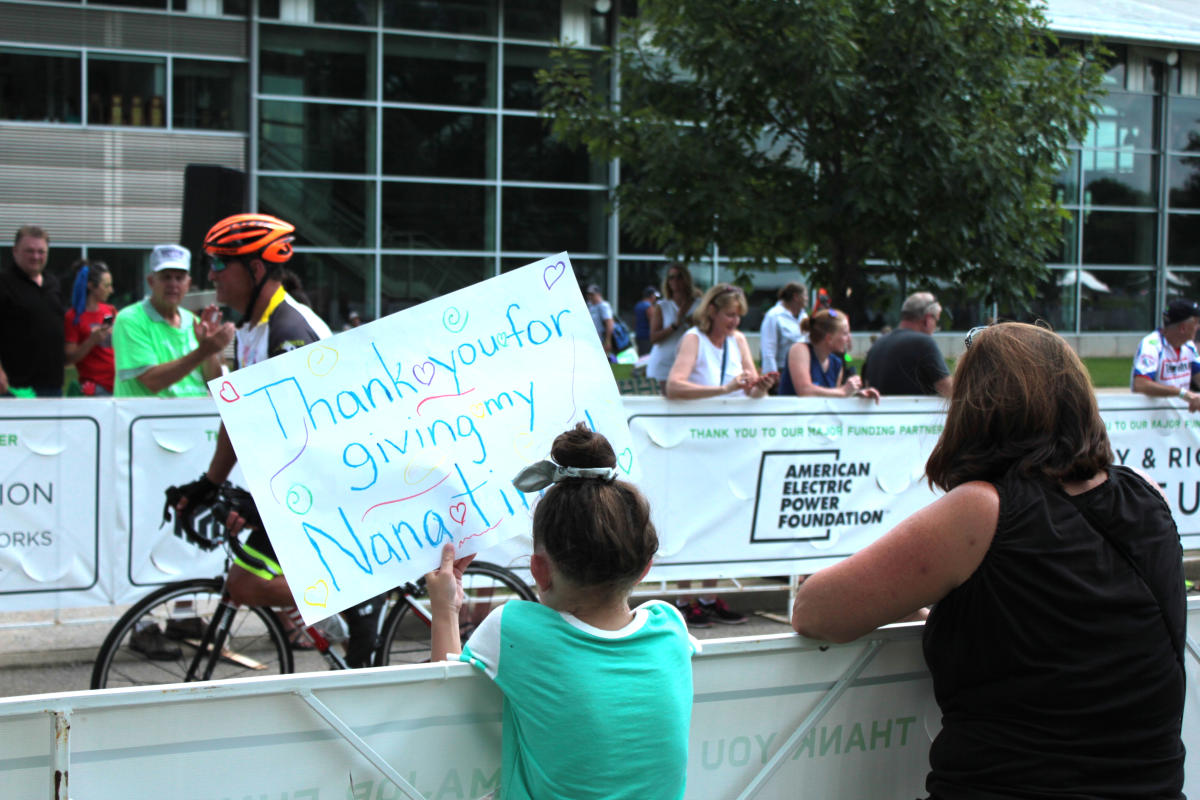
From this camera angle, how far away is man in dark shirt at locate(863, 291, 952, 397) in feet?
24.8

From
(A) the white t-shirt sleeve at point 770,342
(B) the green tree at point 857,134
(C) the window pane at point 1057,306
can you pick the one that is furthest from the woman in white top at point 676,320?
(C) the window pane at point 1057,306

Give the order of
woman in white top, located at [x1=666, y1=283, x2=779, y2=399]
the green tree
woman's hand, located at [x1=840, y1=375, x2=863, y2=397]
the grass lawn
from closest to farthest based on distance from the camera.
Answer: woman in white top, located at [x1=666, y1=283, x2=779, y2=399] → woman's hand, located at [x1=840, y1=375, x2=863, y2=397] → the green tree → the grass lawn

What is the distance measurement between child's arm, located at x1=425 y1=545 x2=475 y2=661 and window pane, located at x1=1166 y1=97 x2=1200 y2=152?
33119mm

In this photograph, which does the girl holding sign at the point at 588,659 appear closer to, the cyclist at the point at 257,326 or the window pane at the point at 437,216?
the cyclist at the point at 257,326

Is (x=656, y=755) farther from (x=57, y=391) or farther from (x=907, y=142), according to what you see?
(x=907, y=142)

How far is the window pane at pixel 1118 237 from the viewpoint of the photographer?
3105 centimetres

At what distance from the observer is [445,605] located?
8.87 feet

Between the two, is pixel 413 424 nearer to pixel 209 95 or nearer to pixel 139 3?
pixel 209 95

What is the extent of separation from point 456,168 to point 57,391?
16.0m

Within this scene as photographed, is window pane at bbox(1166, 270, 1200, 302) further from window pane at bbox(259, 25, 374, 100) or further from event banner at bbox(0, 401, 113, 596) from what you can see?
event banner at bbox(0, 401, 113, 596)

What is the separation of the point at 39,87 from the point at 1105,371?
72.4 ft

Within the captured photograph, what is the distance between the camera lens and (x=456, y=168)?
23.8m

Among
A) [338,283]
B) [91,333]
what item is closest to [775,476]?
[91,333]

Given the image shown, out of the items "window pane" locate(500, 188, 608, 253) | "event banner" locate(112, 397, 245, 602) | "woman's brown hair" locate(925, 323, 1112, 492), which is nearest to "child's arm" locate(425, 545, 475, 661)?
→ "woman's brown hair" locate(925, 323, 1112, 492)
